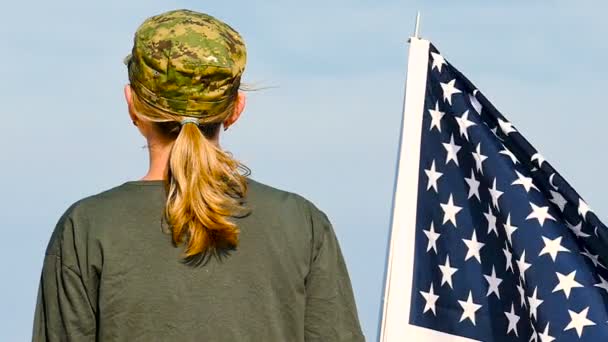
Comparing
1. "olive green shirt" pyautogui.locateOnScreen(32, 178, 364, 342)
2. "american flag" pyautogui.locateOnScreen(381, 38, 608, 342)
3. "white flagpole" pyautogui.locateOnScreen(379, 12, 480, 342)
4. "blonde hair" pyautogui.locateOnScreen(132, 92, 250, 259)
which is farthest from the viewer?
"white flagpole" pyautogui.locateOnScreen(379, 12, 480, 342)

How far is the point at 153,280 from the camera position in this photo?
5.52 m

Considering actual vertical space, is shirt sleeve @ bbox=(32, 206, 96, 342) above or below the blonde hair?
below

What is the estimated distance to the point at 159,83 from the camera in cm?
559

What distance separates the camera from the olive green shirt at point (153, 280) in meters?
5.52

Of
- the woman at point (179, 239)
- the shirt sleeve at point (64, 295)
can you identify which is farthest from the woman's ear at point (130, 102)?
the shirt sleeve at point (64, 295)

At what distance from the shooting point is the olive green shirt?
552cm

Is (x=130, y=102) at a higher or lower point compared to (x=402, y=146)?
lower

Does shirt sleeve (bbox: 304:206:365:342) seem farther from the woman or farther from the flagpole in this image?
the flagpole

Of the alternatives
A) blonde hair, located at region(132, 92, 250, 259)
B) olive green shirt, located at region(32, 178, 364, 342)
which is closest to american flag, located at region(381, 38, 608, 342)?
olive green shirt, located at region(32, 178, 364, 342)

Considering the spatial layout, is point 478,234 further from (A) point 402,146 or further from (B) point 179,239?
(B) point 179,239

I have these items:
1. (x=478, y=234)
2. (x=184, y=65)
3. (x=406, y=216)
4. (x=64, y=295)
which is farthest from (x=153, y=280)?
(x=406, y=216)

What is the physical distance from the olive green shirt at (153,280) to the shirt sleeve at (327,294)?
0.06 meters

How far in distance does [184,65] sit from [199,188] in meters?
0.45

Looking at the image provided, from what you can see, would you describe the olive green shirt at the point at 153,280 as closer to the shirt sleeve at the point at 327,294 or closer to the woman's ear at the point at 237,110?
the shirt sleeve at the point at 327,294
